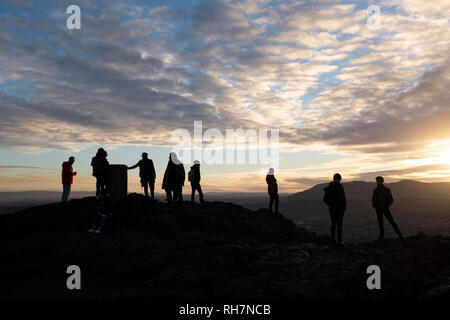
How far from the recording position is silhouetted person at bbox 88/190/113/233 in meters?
10.2

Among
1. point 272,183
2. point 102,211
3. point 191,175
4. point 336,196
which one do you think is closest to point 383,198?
point 336,196

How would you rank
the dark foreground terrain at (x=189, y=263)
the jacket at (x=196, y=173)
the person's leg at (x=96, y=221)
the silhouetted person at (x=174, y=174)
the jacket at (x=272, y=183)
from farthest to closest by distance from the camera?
1. the jacket at (x=272, y=183)
2. the jacket at (x=196, y=173)
3. the silhouetted person at (x=174, y=174)
4. the person's leg at (x=96, y=221)
5. the dark foreground terrain at (x=189, y=263)

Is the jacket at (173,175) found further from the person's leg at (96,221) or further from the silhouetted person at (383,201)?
the silhouetted person at (383,201)

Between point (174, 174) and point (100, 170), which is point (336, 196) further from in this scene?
point (100, 170)

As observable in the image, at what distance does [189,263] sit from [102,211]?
395 cm

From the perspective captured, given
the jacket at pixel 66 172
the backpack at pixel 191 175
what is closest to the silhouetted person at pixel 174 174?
the backpack at pixel 191 175

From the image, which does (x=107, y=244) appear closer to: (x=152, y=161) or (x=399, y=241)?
(x=152, y=161)

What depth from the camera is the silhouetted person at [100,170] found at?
33.4ft

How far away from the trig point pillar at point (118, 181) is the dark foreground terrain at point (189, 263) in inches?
19.7

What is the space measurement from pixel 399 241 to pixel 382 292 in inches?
133

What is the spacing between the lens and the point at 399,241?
31.1ft

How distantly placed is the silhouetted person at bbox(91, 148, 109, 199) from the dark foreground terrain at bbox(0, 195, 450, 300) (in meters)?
1.66

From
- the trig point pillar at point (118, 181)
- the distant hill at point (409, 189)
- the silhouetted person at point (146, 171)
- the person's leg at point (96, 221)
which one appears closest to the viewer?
the person's leg at point (96, 221)

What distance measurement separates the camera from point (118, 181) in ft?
40.7
